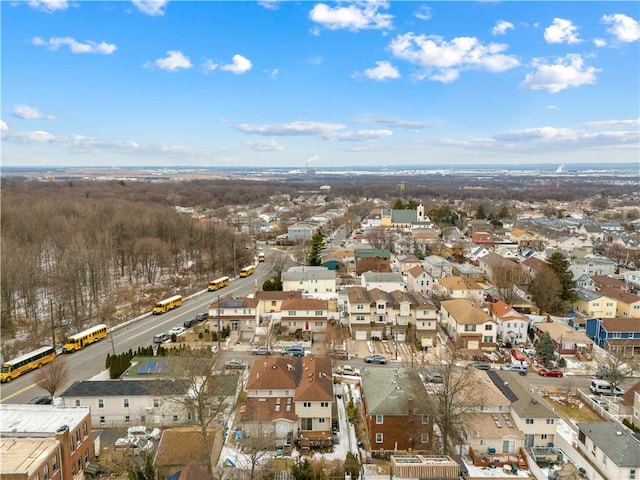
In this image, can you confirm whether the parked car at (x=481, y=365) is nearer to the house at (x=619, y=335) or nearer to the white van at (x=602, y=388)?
the white van at (x=602, y=388)

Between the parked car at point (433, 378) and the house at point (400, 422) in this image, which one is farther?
the parked car at point (433, 378)

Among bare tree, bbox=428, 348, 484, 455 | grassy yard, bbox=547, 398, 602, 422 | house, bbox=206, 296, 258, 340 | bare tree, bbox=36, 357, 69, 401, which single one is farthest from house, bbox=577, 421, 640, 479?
bare tree, bbox=36, 357, 69, 401

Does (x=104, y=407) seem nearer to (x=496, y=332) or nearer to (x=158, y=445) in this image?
(x=158, y=445)

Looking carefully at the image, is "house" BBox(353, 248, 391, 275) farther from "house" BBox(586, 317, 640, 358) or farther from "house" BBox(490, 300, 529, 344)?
"house" BBox(586, 317, 640, 358)

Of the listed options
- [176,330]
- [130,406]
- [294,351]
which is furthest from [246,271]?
[130,406]

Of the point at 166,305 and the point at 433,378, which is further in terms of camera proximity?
the point at 166,305

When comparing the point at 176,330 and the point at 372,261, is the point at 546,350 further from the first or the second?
the point at 176,330

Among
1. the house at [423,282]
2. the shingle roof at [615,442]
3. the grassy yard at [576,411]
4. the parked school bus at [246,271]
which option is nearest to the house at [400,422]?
the shingle roof at [615,442]
